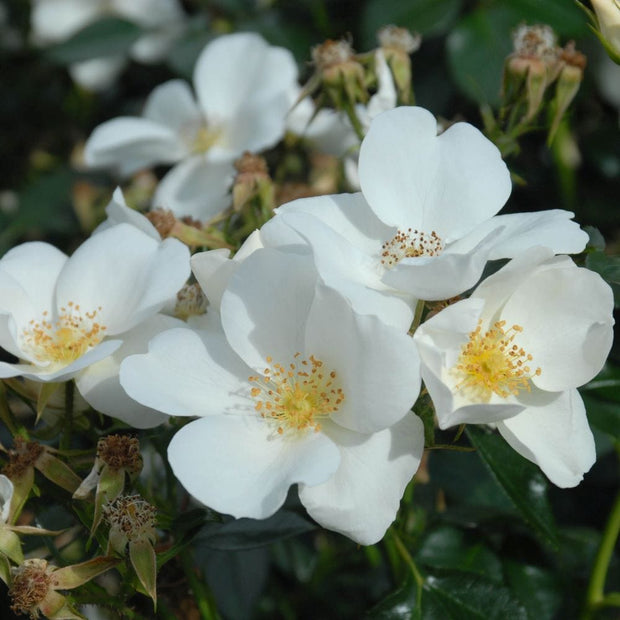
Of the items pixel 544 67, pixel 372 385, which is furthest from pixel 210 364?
pixel 544 67

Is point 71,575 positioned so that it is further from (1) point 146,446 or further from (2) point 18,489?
(1) point 146,446

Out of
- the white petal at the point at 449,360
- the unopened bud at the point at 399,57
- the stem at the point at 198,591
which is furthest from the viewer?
the unopened bud at the point at 399,57

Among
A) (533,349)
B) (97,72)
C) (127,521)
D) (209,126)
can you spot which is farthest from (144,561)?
(97,72)

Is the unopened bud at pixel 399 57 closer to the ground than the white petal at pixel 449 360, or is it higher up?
higher up

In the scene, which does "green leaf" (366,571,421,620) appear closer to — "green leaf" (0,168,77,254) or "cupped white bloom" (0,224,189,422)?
"cupped white bloom" (0,224,189,422)

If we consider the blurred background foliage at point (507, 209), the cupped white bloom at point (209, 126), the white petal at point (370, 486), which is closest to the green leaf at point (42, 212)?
the blurred background foliage at point (507, 209)

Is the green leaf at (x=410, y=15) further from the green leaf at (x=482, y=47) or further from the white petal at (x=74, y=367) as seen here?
the white petal at (x=74, y=367)
